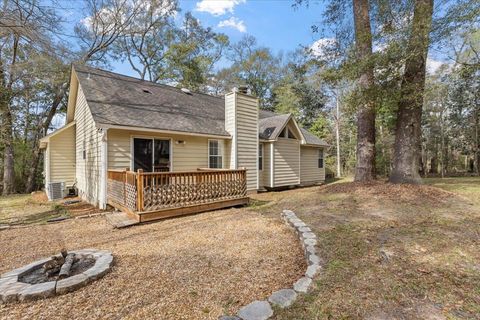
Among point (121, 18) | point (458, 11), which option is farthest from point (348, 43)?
point (121, 18)

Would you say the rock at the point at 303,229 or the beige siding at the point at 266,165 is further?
the beige siding at the point at 266,165

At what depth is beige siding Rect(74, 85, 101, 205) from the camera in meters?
8.05

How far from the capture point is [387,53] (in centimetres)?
710

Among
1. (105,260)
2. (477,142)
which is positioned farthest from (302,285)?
(477,142)

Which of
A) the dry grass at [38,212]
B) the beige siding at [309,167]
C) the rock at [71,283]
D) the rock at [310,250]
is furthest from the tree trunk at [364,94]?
the dry grass at [38,212]

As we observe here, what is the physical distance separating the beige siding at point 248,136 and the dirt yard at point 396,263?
14.8ft

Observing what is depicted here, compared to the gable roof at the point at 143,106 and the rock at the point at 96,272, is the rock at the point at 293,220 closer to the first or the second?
the rock at the point at 96,272

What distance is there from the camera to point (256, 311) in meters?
2.20

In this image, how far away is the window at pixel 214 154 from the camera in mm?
9852

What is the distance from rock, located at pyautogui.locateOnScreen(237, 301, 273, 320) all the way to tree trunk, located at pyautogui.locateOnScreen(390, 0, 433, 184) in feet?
24.9

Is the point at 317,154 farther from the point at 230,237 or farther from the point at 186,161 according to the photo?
the point at 230,237

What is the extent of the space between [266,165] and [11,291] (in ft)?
31.6

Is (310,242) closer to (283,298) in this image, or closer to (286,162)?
(283,298)

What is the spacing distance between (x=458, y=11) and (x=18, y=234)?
11.9 metres
